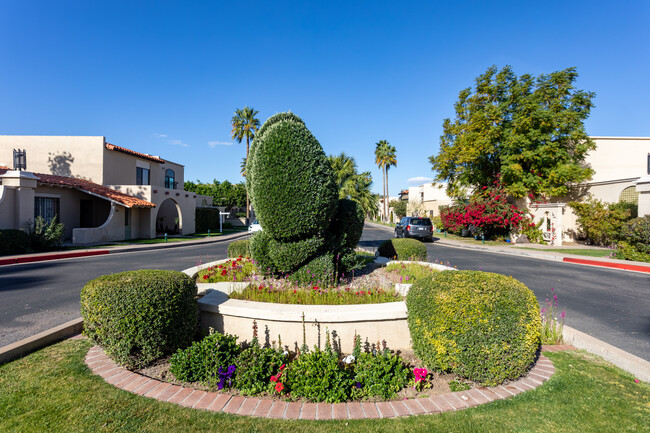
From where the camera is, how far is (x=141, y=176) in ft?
90.8

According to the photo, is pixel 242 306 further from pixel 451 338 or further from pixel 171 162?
pixel 171 162

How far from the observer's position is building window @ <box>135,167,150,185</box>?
27019mm

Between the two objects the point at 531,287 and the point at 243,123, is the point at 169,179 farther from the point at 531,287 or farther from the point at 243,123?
the point at 531,287

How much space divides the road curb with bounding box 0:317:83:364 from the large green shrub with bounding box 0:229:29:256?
12639 mm

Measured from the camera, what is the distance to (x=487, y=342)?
10.7 feet

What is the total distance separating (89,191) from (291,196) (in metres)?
20.0

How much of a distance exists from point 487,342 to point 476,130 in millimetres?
22532

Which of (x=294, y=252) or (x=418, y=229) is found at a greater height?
(x=294, y=252)

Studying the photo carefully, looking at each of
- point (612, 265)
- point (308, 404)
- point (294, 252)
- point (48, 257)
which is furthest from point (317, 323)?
point (48, 257)

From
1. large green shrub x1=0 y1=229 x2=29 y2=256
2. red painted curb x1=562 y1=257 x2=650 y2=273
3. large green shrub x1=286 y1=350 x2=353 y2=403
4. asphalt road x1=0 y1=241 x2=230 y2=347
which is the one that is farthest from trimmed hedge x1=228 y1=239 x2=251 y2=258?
red painted curb x1=562 y1=257 x2=650 y2=273

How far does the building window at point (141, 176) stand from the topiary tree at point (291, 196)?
2622cm

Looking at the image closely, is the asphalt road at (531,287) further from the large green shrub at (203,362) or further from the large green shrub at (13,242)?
the large green shrub at (203,362)

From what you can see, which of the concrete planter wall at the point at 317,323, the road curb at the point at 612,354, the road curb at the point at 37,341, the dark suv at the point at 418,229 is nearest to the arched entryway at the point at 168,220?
the dark suv at the point at 418,229

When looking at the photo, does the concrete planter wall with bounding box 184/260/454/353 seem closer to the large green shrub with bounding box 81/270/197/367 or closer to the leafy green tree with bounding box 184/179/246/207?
the large green shrub with bounding box 81/270/197/367
